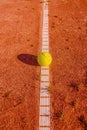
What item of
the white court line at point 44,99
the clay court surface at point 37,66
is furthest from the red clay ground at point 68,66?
the white court line at point 44,99

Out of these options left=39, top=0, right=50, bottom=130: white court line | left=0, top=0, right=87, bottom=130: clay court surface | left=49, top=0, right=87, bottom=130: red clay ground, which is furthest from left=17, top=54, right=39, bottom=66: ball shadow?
left=49, top=0, right=87, bottom=130: red clay ground

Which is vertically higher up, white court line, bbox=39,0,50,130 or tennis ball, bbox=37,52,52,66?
tennis ball, bbox=37,52,52,66

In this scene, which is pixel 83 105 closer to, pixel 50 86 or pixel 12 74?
pixel 50 86

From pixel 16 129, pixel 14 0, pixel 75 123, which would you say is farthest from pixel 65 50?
pixel 14 0

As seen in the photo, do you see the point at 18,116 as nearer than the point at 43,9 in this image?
Yes

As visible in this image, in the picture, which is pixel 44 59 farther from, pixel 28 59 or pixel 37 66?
pixel 28 59

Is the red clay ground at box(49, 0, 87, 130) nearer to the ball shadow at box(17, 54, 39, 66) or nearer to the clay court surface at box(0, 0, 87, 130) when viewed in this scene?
the clay court surface at box(0, 0, 87, 130)

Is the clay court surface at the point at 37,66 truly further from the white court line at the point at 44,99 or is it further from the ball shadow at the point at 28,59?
the white court line at the point at 44,99

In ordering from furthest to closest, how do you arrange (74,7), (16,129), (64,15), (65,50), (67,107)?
(74,7) < (64,15) < (65,50) < (67,107) < (16,129)
